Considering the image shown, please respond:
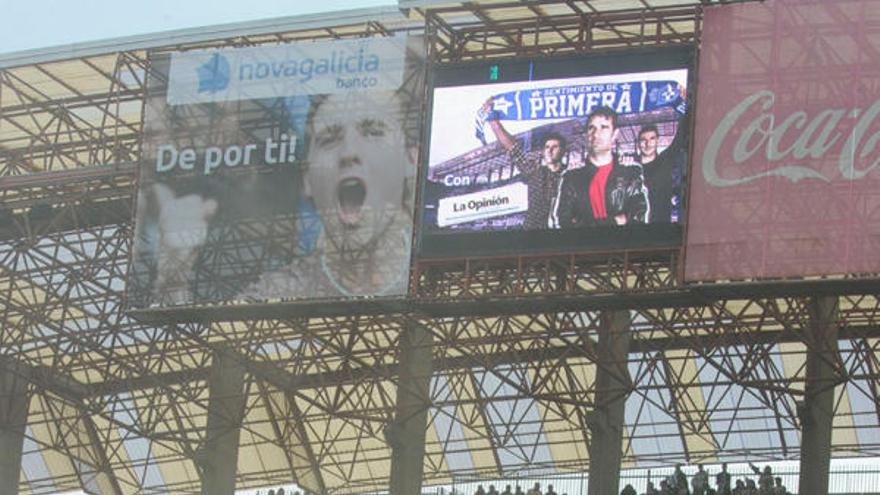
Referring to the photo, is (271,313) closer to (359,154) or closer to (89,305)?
(359,154)

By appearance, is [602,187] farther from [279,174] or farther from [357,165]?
[279,174]

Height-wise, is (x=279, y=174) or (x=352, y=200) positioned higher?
(x=279, y=174)

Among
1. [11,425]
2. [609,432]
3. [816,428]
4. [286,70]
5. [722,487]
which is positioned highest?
[286,70]

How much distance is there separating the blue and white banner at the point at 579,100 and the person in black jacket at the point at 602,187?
295 millimetres

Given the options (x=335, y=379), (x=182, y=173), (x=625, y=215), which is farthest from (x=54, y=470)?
(x=625, y=215)

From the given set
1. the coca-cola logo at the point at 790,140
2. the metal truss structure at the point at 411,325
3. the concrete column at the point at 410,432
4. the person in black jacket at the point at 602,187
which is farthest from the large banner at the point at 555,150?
the concrete column at the point at 410,432

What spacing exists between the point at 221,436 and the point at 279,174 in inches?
500

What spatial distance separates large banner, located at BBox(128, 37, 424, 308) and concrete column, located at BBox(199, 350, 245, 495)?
10521mm

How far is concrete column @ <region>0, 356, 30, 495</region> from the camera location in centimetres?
6550

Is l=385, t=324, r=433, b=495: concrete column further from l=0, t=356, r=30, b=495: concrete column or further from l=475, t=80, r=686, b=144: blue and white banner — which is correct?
l=0, t=356, r=30, b=495: concrete column

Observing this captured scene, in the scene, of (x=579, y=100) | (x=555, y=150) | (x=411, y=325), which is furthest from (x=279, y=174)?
(x=579, y=100)

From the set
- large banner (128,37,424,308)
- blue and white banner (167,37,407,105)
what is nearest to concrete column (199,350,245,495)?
large banner (128,37,424,308)

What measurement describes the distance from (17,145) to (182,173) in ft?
32.5

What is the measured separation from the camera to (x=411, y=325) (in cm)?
5350
